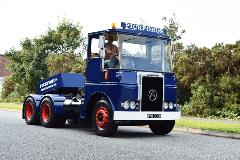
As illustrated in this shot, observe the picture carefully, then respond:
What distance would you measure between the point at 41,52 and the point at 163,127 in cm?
2511

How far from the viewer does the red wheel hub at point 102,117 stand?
39.2 ft

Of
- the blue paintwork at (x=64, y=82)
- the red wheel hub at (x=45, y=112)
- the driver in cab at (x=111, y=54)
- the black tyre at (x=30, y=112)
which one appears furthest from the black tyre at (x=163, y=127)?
the black tyre at (x=30, y=112)

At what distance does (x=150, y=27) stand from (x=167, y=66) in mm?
1211

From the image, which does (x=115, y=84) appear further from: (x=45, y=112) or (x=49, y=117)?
(x=45, y=112)

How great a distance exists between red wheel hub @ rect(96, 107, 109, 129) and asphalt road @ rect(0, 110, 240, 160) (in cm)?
41

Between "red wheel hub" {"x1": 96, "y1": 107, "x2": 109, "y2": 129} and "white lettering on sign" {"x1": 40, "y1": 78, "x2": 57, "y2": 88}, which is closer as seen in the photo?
"red wheel hub" {"x1": 96, "y1": 107, "x2": 109, "y2": 129}

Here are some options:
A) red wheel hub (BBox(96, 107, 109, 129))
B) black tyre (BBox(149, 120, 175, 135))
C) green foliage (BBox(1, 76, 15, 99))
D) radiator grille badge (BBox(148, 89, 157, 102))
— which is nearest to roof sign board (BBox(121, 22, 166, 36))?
radiator grille badge (BBox(148, 89, 157, 102))

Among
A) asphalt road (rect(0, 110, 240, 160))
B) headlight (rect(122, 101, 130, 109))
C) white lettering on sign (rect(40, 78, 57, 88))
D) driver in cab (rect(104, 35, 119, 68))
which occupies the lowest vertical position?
asphalt road (rect(0, 110, 240, 160))

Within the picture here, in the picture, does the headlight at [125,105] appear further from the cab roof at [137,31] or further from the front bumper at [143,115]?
the cab roof at [137,31]

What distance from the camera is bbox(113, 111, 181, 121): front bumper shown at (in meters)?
11.5

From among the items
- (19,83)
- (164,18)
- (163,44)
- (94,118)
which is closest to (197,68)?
(164,18)

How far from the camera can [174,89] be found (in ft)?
41.3

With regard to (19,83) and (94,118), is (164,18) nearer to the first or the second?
(94,118)

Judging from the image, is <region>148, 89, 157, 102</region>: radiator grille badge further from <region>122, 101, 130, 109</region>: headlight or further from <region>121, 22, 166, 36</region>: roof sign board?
<region>121, 22, 166, 36</region>: roof sign board
